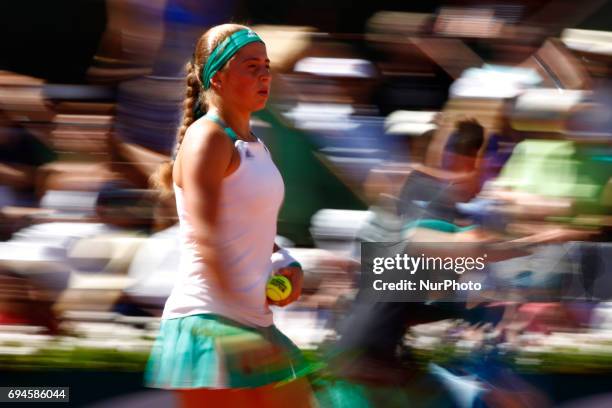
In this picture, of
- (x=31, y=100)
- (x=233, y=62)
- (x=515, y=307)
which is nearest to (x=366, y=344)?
(x=515, y=307)

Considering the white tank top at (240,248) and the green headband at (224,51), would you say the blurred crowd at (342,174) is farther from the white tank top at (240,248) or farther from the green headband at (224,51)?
the white tank top at (240,248)

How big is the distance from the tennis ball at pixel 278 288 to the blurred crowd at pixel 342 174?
0.92 m

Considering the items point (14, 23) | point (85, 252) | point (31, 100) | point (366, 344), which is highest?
point (14, 23)

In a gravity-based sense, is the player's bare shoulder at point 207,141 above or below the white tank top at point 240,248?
above

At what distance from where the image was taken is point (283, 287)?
2.93 meters

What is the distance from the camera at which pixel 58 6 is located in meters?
3.82

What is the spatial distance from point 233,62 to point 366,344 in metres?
1.19

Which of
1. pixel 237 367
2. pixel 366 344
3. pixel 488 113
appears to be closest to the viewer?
pixel 237 367

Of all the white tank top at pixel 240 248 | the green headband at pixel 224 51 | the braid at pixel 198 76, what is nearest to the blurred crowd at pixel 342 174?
the braid at pixel 198 76

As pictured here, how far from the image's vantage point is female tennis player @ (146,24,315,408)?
2770 millimetres

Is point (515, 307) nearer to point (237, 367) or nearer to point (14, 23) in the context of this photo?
point (237, 367)

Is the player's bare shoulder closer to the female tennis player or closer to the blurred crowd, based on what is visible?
the female tennis player

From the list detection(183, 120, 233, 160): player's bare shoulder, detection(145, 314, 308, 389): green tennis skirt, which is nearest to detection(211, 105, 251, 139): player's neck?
detection(183, 120, 233, 160): player's bare shoulder

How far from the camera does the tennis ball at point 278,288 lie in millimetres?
2920
